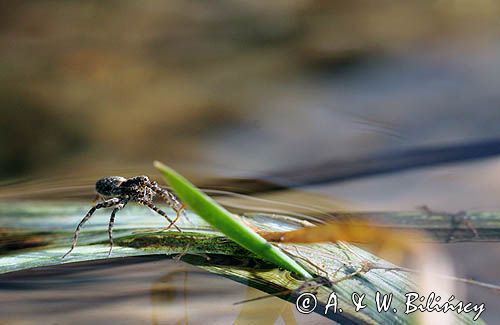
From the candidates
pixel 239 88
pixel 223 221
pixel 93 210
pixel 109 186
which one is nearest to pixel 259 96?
pixel 239 88

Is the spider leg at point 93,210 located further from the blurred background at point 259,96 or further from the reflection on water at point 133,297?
the blurred background at point 259,96

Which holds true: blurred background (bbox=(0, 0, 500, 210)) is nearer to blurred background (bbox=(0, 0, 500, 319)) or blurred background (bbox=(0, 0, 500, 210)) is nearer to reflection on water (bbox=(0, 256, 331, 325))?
blurred background (bbox=(0, 0, 500, 319))

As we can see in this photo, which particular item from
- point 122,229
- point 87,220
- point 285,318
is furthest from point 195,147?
point 285,318

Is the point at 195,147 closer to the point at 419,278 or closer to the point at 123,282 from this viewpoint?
the point at 123,282

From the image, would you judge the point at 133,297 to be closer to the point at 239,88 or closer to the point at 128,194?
the point at 128,194

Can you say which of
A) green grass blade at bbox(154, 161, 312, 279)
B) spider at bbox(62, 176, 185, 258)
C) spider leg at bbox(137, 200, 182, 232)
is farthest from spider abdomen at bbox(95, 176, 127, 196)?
green grass blade at bbox(154, 161, 312, 279)
